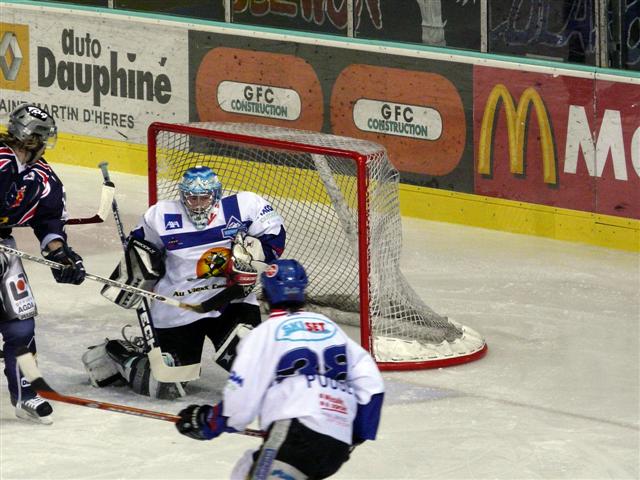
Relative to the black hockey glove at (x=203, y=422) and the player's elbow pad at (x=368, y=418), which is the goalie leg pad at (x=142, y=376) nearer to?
the black hockey glove at (x=203, y=422)

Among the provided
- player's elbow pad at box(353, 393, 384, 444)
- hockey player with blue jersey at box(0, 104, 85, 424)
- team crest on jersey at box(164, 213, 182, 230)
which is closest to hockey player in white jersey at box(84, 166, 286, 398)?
team crest on jersey at box(164, 213, 182, 230)

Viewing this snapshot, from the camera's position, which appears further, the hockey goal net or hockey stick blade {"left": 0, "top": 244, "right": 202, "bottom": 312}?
the hockey goal net

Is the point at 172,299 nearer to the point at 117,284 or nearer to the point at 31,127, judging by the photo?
the point at 117,284

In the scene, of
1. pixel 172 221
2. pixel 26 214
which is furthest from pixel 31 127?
pixel 172 221

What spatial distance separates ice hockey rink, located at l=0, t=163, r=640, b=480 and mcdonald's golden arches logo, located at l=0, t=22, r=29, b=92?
2187 millimetres

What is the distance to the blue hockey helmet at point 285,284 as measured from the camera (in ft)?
16.0

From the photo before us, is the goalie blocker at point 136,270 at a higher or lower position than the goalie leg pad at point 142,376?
higher

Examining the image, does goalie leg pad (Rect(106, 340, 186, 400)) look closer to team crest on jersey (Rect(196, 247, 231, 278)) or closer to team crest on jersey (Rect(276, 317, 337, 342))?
team crest on jersey (Rect(196, 247, 231, 278))

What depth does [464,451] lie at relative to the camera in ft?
21.9

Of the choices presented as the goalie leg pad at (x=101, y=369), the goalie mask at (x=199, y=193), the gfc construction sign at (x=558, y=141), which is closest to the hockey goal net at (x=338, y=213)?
the goalie mask at (x=199, y=193)

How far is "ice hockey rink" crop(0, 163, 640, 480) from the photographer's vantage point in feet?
21.4

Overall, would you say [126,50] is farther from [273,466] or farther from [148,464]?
[273,466]

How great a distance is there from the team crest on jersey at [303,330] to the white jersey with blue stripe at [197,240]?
7.68 feet

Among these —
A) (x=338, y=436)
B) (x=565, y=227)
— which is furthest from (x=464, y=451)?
(x=565, y=227)
